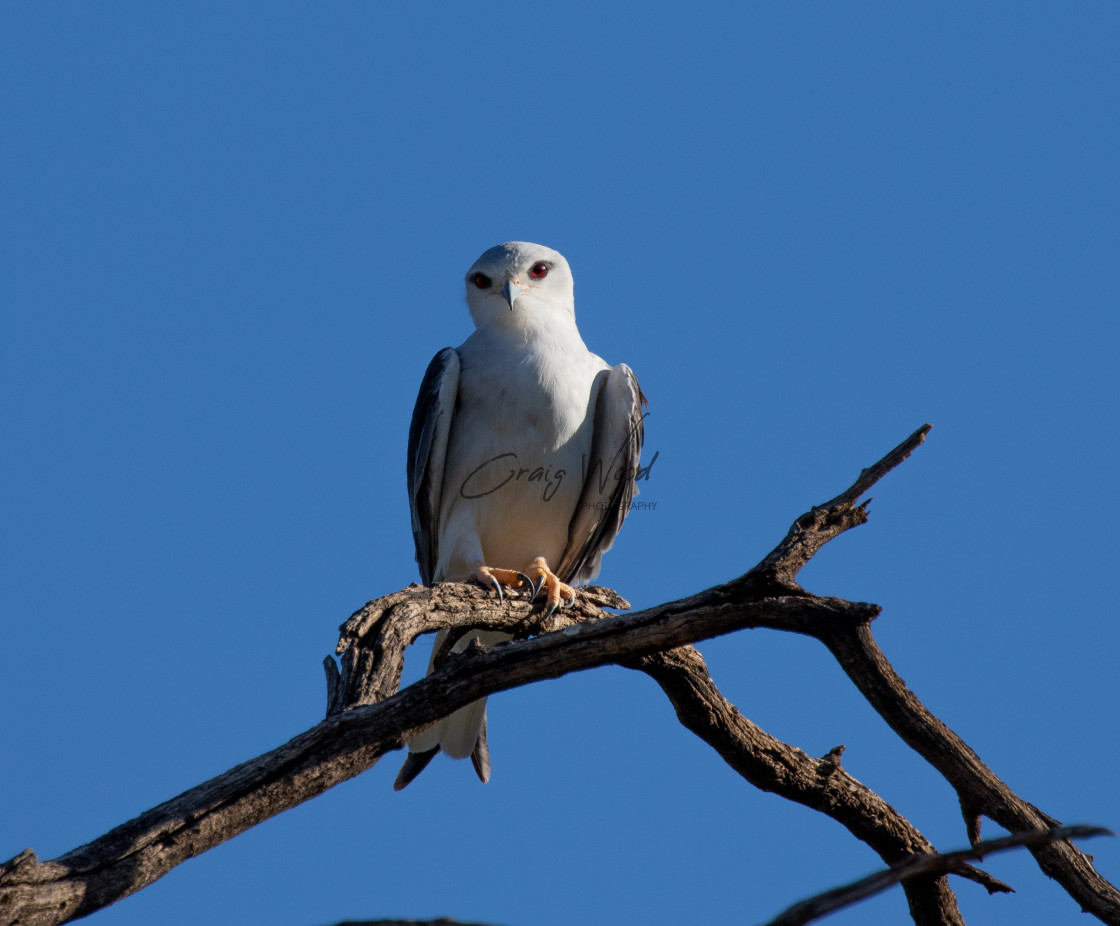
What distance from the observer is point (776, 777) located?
4301 mm

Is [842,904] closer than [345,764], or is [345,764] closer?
[842,904]

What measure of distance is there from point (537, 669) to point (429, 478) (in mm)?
2663

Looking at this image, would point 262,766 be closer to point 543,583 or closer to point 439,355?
point 543,583

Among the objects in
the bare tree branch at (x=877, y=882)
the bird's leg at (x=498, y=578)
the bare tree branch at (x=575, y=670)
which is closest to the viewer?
the bare tree branch at (x=877, y=882)

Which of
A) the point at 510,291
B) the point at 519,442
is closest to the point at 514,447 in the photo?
the point at 519,442

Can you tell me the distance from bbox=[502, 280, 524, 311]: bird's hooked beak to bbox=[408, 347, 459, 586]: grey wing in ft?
1.35

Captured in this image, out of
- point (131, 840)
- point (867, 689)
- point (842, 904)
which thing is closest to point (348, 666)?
point (131, 840)

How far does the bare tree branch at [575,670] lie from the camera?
10.3ft

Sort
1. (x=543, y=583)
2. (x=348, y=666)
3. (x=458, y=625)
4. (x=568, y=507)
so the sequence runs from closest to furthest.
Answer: (x=348, y=666) → (x=458, y=625) → (x=543, y=583) → (x=568, y=507)

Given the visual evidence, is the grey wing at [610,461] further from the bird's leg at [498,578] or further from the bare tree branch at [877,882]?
the bare tree branch at [877,882]

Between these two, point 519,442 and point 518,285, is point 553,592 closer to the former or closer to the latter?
point 519,442

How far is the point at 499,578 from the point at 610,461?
0.99 meters
